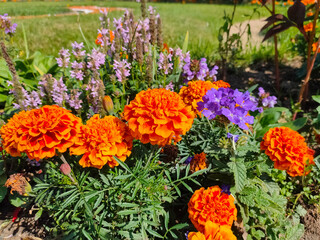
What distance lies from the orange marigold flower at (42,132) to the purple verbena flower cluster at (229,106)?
0.66 metres

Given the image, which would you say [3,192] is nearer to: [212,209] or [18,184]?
[18,184]

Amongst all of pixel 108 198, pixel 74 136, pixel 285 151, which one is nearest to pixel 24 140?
pixel 74 136

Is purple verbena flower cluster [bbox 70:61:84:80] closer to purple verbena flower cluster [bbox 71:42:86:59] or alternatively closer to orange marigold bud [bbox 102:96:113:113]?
purple verbena flower cluster [bbox 71:42:86:59]

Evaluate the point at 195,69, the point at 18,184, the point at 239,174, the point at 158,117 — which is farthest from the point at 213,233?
the point at 195,69

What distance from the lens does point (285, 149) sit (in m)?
1.39

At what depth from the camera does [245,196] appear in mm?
1368

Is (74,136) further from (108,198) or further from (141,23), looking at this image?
(141,23)

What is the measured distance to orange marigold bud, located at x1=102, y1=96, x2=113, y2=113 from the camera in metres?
1.42

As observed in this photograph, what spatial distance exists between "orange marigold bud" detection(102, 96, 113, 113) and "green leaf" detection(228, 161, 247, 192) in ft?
2.39

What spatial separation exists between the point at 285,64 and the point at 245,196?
294cm

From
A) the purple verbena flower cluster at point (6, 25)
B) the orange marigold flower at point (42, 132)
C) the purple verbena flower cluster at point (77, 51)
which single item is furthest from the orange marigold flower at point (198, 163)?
the purple verbena flower cluster at point (6, 25)

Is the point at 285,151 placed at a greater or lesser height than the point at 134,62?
lesser

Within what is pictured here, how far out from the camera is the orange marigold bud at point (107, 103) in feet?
4.66

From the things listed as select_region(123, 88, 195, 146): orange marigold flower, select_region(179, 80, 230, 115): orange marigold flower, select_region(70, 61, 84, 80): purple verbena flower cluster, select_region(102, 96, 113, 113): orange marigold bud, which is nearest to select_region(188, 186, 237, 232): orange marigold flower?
select_region(123, 88, 195, 146): orange marigold flower
